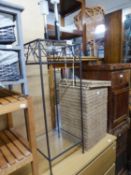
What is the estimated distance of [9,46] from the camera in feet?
1.92

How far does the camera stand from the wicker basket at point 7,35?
1.89 feet

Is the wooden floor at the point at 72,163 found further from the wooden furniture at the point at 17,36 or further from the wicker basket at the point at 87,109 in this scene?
the wooden furniture at the point at 17,36

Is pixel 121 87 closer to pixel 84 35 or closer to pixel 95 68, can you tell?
pixel 95 68

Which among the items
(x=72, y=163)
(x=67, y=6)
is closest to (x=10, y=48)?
(x=72, y=163)

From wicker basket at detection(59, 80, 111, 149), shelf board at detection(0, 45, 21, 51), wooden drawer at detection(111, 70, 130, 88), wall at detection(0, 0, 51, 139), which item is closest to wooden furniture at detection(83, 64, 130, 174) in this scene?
wooden drawer at detection(111, 70, 130, 88)

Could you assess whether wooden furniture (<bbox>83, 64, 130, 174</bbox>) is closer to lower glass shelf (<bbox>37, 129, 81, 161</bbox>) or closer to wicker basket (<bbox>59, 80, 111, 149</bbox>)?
wicker basket (<bbox>59, 80, 111, 149</bbox>)

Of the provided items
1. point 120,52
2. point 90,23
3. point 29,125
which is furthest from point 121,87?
point 29,125

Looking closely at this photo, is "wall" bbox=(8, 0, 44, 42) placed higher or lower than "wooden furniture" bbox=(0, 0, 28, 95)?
higher

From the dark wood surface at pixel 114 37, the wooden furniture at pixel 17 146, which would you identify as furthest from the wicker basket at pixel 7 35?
the dark wood surface at pixel 114 37

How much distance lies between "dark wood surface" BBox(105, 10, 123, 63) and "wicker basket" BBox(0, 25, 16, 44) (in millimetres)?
1050

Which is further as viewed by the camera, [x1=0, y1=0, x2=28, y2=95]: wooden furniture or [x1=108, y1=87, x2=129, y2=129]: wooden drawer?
[x1=108, y1=87, x2=129, y2=129]: wooden drawer

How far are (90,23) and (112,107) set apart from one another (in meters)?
0.85

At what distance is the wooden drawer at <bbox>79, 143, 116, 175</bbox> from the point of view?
0.92m

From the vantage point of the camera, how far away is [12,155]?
0.63m
